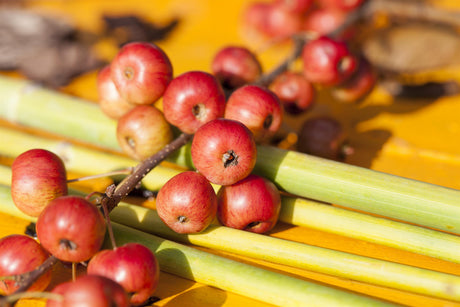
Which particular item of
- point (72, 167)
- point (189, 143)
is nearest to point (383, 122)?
point (189, 143)

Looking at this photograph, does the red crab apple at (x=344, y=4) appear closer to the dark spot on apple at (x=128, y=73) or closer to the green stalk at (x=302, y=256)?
the dark spot on apple at (x=128, y=73)

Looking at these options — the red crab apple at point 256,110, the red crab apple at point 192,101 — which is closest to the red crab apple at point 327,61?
the red crab apple at point 256,110

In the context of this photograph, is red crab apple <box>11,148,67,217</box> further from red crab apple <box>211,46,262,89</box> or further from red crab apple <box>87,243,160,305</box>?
red crab apple <box>211,46,262,89</box>

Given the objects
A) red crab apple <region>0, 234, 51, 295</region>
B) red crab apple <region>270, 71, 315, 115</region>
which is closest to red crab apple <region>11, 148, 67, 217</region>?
red crab apple <region>0, 234, 51, 295</region>

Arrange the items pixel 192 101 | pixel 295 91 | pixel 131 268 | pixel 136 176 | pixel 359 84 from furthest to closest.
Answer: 1. pixel 359 84
2. pixel 295 91
3. pixel 192 101
4. pixel 136 176
5. pixel 131 268

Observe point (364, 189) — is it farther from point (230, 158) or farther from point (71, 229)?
point (71, 229)

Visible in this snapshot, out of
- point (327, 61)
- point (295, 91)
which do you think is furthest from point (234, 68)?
point (327, 61)
